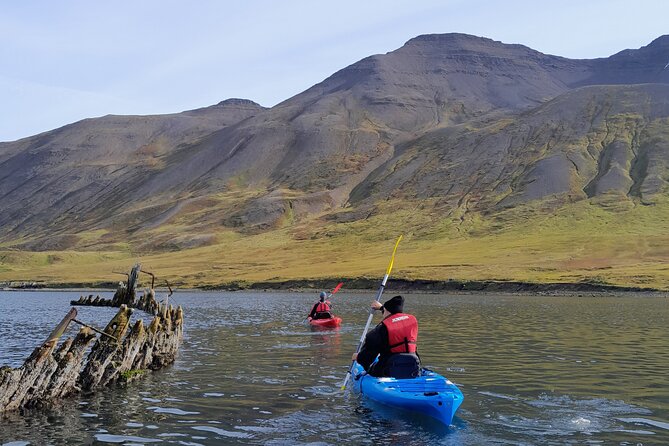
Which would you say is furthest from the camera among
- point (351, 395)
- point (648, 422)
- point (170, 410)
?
point (351, 395)

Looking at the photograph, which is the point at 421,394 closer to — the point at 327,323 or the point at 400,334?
the point at 400,334

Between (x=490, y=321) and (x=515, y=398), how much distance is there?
29841 millimetres

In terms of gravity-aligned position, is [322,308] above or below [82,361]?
below

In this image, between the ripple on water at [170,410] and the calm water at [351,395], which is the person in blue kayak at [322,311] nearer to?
the calm water at [351,395]

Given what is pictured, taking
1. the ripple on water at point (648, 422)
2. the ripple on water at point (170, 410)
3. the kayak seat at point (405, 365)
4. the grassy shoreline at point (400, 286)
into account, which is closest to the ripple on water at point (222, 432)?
the ripple on water at point (170, 410)

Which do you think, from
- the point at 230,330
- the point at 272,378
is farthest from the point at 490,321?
the point at 272,378

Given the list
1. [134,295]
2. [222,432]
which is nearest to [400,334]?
[222,432]

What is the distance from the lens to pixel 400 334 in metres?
20.4

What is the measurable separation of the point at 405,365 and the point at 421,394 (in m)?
1.91

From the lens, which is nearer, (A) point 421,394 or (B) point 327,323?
(A) point 421,394

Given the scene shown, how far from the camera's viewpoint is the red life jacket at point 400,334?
20406mm

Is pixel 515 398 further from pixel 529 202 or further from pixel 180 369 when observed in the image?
pixel 529 202

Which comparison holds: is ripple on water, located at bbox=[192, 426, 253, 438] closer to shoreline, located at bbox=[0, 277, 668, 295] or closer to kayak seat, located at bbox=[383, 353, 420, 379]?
kayak seat, located at bbox=[383, 353, 420, 379]

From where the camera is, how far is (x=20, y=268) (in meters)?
162
